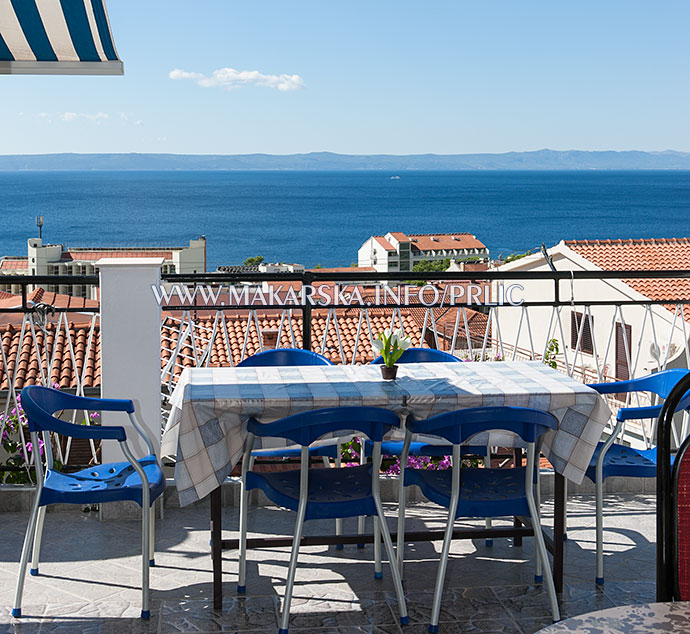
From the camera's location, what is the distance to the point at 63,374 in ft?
54.2

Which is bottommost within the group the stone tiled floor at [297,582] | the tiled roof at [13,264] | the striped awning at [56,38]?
the tiled roof at [13,264]

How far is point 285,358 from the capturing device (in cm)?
421

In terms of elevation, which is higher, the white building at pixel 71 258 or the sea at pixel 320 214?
the sea at pixel 320 214

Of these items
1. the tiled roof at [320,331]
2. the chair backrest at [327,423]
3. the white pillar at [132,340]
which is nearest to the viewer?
the chair backrest at [327,423]

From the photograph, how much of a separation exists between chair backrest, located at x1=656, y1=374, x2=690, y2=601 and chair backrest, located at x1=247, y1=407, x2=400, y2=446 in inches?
45.2

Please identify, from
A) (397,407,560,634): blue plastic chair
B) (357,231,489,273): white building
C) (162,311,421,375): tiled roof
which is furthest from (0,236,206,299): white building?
(397,407,560,634): blue plastic chair

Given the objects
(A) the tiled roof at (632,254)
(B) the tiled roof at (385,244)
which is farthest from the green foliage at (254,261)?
(A) the tiled roof at (632,254)

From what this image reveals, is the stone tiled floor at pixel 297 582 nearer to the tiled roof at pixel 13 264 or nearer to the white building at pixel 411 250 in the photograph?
the tiled roof at pixel 13 264

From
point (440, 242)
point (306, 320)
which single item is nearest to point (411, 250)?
point (440, 242)

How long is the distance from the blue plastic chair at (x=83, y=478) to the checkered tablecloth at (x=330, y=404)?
18 centimetres

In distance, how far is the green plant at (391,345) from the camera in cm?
366

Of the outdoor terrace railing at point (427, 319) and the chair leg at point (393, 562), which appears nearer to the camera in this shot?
the chair leg at point (393, 562)

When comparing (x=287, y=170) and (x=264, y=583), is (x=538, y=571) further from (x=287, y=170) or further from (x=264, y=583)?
(x=287, y=170)

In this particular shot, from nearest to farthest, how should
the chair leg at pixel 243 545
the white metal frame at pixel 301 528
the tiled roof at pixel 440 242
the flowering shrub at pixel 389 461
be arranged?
the white metal frame at pixel 301 528
the chair leg at pixel 243 545
the flowering shrub at pixel 389 461
the tiled roof at pixel 440 242
